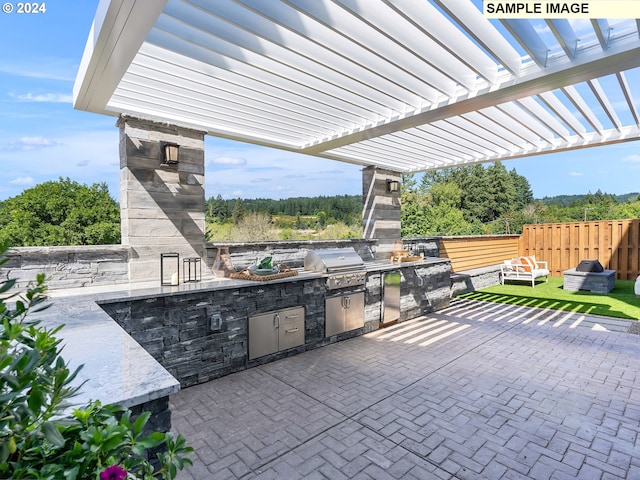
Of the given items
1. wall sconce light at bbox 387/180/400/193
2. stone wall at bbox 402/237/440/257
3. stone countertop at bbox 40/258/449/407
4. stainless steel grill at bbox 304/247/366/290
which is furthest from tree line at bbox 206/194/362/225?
stone countertop at bbox 40/258/449/407

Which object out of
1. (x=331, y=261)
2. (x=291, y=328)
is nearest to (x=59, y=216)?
(x=291, y=328)

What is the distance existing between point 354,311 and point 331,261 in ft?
2.75

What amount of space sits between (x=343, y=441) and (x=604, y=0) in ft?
13.6

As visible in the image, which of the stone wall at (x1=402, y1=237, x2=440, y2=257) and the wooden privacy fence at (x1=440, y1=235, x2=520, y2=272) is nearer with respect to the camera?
the stone wall at (x1=402, y1=237, x2=440, y2=257)

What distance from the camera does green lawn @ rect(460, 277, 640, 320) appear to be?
6609 millimetres

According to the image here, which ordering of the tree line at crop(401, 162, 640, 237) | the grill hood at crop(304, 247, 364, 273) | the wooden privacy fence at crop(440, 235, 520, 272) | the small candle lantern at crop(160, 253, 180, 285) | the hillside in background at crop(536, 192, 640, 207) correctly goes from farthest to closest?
the hillside in background at crop(536, 192, 640, 207)
the tree line at crop(401, 162, 640, 237)
the wooden privacy fence at crop(440, 235, 520, 272)
the grill hood at crop(304, 247, 364, 273)
the small candle lantern at crop(160, 253, 180, 285)

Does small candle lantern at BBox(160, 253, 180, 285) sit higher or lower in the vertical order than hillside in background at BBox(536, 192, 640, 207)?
lower

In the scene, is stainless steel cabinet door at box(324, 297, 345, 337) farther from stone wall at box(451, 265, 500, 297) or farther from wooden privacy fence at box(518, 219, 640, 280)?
wooden privacy fence at box(518, 219, 640, 280)

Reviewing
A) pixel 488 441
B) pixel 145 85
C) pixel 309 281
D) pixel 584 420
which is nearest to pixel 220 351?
pixel 309 281

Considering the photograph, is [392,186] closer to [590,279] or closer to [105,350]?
[590,279]

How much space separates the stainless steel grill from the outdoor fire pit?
6490 millimetres

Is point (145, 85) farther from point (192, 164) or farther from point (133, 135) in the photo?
point (192, 164)

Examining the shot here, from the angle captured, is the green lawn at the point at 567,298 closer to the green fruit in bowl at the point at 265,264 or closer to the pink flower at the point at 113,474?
the green fruit in bowl at the point at 265,264

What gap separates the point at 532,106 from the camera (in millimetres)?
4438
